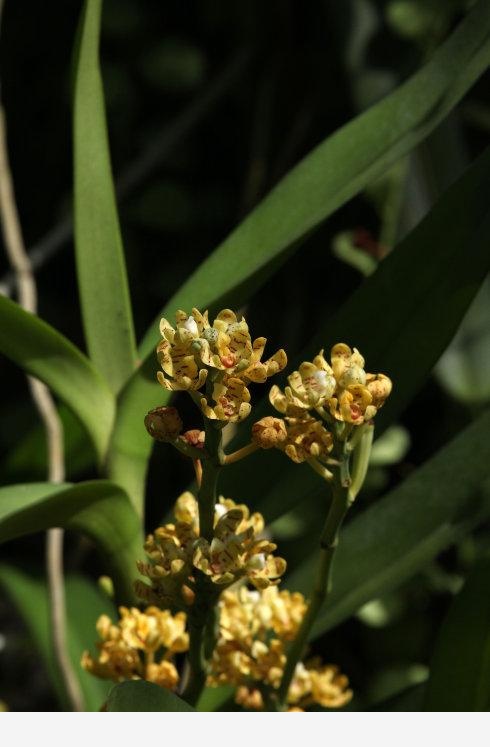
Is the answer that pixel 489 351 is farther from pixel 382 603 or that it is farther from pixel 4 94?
pixel 4 94

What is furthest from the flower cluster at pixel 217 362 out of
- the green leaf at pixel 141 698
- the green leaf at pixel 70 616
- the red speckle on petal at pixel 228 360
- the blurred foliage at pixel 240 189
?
the blurred foliage at pixel 240 189

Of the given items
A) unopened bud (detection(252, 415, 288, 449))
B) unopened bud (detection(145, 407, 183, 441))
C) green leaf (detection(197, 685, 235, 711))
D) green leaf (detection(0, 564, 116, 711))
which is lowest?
green leaf (detection(0, 564, 116, 711))

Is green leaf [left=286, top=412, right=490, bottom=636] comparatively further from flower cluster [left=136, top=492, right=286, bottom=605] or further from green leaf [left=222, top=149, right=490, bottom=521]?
flower cluster [left=136, top=492, right=286, bottom=605]

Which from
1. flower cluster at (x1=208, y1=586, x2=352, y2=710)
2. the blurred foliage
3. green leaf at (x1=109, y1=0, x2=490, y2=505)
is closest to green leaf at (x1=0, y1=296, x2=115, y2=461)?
green leaf at (x1=109, y1=0, x2=490, y2=505)

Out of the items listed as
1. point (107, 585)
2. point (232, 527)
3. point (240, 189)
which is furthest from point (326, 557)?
point (240, 189)

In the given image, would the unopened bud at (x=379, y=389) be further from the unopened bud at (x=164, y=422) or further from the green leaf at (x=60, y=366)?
the green leaf at (x=60, y=366)

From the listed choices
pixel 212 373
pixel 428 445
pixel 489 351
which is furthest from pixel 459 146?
pixel 212 373
